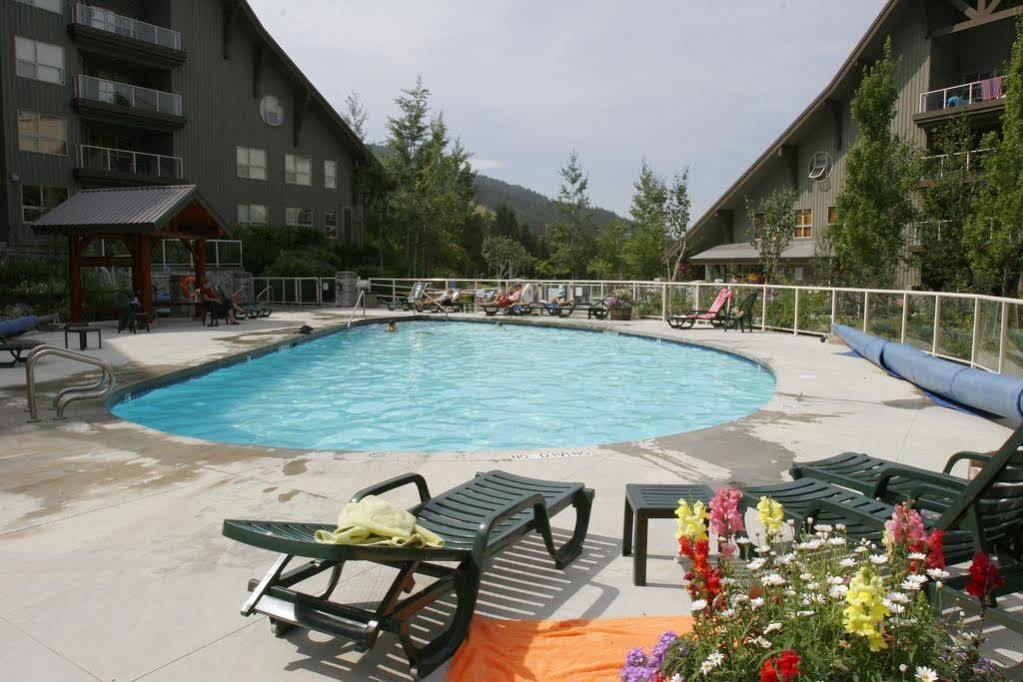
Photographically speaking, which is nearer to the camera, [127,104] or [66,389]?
[66,389]

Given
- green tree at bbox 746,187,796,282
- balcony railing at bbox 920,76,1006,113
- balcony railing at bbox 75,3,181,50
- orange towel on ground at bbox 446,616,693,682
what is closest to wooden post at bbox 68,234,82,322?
balcony railing at bbox 75,3,181,50

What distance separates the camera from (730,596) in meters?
2.32

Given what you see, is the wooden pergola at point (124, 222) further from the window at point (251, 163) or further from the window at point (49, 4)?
the window at point (251, 163)

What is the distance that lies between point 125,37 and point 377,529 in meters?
29.9

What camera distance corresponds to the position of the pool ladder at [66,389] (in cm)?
694

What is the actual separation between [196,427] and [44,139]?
2130 centimetres

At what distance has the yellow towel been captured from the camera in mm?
2727

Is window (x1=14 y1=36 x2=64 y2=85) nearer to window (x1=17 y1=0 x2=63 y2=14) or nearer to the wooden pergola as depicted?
window (x1=17 y1=0 x2=63 y2=14)

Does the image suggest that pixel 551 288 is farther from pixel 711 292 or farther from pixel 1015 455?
pixel 1015 455

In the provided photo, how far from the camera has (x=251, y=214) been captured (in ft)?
106

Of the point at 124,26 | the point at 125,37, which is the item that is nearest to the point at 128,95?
the point at 125,37

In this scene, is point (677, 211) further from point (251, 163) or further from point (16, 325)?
point (16, 325)

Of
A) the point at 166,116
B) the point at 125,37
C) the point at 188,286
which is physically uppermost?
the point at 125,37

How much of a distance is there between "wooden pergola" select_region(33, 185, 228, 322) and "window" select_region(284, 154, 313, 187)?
47.4 ft
